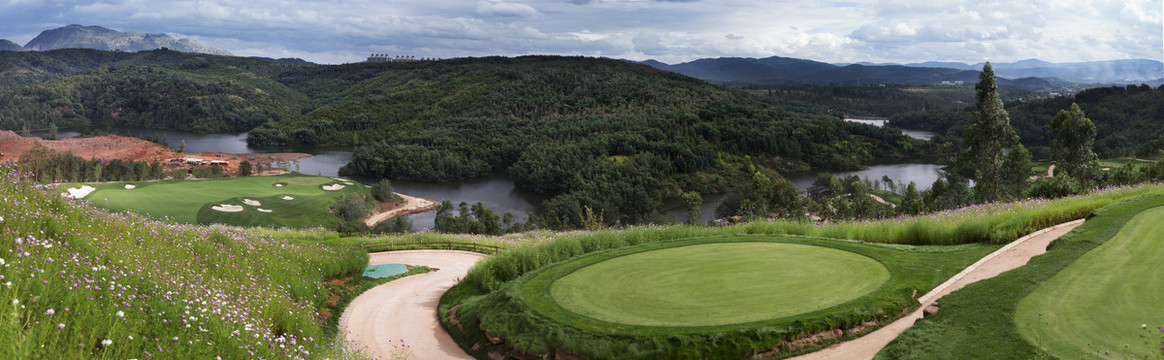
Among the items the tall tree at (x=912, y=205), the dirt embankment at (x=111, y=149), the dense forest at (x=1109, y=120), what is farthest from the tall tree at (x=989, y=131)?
the dirt embankment at (x=111, y=149)

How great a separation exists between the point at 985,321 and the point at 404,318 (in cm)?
1147

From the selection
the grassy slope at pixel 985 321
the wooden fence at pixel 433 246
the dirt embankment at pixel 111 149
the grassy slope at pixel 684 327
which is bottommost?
the dirt embankment at pixel 111 149

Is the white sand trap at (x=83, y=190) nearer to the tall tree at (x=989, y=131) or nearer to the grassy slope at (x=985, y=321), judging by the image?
the grassy slope at (x=985, y=321)

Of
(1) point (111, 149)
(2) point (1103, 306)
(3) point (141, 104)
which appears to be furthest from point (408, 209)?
(3) point (141, 104)

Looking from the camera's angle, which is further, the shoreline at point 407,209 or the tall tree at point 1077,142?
the shoreline at point 407,209

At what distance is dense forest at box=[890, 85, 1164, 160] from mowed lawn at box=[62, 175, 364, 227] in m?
81.1

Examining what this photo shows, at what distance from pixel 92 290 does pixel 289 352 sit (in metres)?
2.23

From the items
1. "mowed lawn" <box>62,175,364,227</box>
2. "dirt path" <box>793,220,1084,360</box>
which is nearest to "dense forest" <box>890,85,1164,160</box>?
"dirt path" <box>793,220,1084,360</box>

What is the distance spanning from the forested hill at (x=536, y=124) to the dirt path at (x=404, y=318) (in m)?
36.0

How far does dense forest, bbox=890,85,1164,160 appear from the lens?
85.1m

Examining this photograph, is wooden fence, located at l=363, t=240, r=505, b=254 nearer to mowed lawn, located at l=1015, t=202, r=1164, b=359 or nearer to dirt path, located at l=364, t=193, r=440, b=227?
mowed lawn, located at l=1015, t=202, r=1164, b=359

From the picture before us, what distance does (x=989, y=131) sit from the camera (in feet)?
94.4

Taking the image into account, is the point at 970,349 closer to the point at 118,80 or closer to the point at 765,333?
the point at 765,333

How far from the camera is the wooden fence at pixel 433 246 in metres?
23.9
